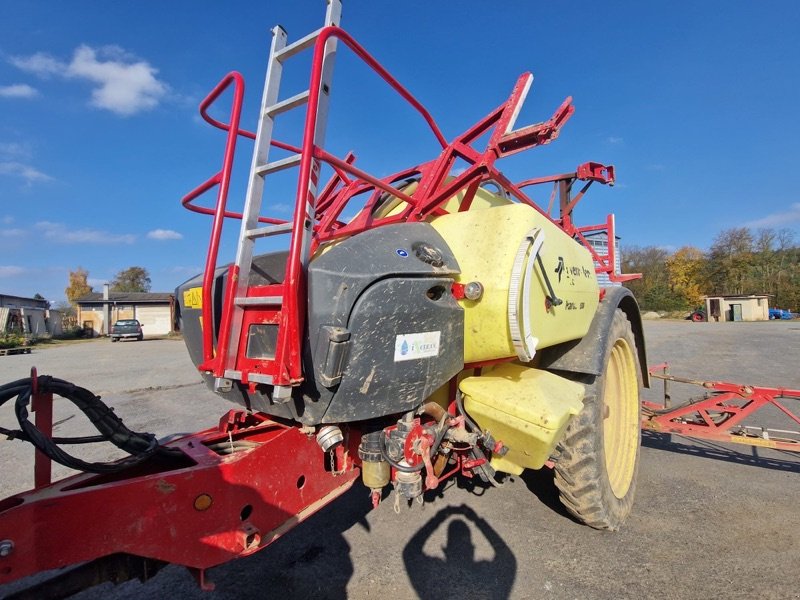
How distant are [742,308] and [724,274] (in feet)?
37.2

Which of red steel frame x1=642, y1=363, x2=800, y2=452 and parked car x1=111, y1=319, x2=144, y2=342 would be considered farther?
parked car x1=111, y1=319, x2=144, y2=342

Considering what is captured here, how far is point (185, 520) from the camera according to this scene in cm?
171

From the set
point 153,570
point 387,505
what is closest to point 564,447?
point 387,505

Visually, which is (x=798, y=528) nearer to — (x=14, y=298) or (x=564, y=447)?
(x=564, y=447)

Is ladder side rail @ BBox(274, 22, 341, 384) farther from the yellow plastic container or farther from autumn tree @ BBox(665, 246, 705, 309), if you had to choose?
autumn tree @ BBox(665, 246, 705, 309)

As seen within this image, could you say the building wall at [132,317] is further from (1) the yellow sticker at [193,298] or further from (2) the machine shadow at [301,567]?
(1) the yellow sticker at [193,298]

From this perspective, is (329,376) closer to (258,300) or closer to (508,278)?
(258,300)

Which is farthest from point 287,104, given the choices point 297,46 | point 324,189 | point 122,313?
point 122,313

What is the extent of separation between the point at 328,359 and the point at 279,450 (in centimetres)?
62

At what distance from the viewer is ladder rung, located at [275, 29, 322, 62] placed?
189 centimetres

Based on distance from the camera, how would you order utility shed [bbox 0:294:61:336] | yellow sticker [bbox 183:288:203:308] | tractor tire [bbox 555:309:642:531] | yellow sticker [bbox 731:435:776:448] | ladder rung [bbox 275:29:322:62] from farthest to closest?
utility shed [bbox 0:294:61:336] < yellow sticker [bbox 731:435:776:448] < tractor tire [bbox 555:309:642:531] < yellow sticker [bbox 183:288:203:308] < ladder rung [bbox 275:29:322:62]

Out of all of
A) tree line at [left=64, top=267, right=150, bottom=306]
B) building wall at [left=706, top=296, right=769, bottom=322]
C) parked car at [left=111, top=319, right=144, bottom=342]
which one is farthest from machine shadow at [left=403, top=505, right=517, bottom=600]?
tree line at [left=64, top=267, right=150, bottom=306]

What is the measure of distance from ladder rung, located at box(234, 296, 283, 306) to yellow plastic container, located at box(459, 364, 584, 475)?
1.11 m

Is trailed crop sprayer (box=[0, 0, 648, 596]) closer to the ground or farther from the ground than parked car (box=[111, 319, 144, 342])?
farther from the ground
